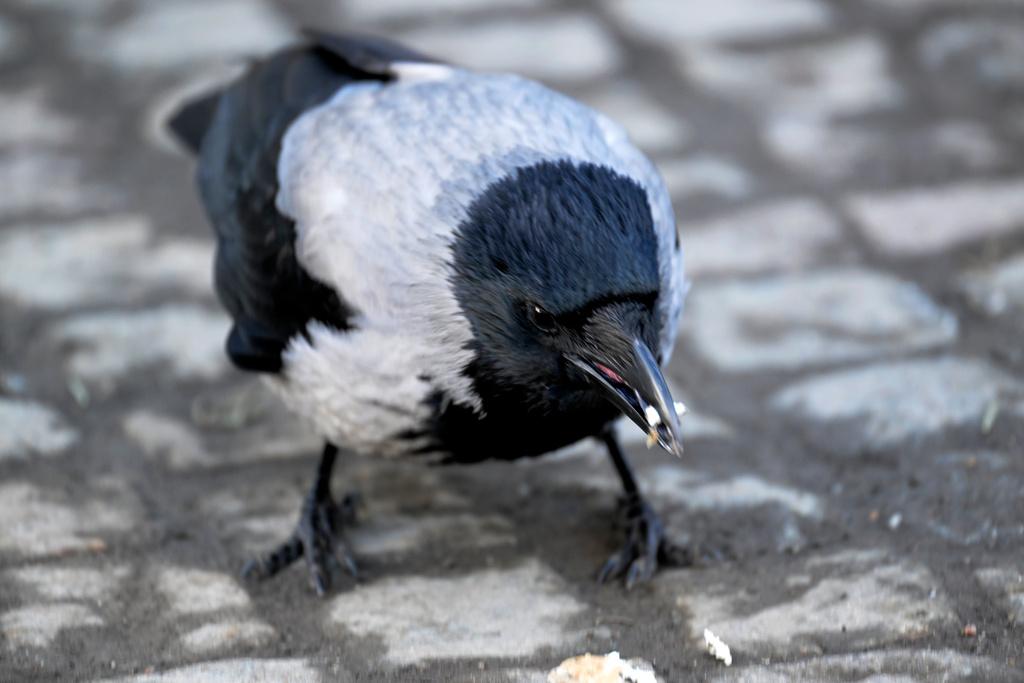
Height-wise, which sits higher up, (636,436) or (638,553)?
(638,553)

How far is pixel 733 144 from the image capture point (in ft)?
19.5

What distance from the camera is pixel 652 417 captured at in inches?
119

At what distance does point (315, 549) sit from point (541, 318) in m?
1.11

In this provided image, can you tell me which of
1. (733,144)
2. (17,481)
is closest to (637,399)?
(17,481)

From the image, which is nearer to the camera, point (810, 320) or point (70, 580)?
point (70, 580)

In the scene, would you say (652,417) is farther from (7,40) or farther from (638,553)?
(7,40)

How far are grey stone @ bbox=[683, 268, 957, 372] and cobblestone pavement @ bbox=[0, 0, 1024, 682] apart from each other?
0.05ft

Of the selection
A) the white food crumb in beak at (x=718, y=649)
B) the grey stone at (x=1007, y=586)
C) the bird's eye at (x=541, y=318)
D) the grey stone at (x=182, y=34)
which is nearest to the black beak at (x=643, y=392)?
the bird's eye at (x=541, y=318)

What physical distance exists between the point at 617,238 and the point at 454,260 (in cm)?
50

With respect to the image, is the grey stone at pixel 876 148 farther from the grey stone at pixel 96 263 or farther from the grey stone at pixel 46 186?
the grey stone at pixel 46 186

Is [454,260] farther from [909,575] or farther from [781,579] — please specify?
[909,575]

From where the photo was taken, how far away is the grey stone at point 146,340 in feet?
15.8

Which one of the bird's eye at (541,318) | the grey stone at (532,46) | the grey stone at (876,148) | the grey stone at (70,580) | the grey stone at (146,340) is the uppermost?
the bird's eye at (541,318)

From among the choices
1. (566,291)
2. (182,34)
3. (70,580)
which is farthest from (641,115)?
(70,580)
